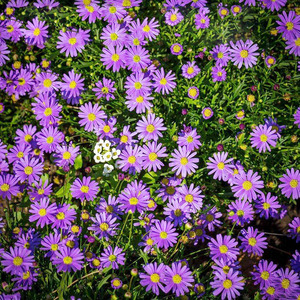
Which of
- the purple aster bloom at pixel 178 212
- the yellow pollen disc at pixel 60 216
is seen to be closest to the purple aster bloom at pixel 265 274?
the purple aster bloom at pixel 178 212

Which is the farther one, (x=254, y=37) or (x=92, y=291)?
(x=254, y=37)

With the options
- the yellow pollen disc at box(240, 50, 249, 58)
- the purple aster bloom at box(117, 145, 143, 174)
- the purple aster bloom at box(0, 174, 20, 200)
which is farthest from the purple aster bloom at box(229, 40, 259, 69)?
the purple aster bloom at box(0, 174, 20, 200)

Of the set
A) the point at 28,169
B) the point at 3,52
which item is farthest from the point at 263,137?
the point at 3,52

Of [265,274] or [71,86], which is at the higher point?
[71,86]

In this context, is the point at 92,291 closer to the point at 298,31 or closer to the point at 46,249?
the point at 46,249

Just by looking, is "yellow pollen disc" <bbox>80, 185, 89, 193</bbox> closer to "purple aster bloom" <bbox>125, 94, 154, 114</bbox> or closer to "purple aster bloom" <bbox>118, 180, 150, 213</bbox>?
"purple aster bloom" <bbox>118, 180, 150, 213</bbox>

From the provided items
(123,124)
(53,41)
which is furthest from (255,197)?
(53,41)

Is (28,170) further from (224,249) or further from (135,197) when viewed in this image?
(224,249)
